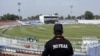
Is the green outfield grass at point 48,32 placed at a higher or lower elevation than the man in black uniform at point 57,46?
lower

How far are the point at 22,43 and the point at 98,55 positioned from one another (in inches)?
714

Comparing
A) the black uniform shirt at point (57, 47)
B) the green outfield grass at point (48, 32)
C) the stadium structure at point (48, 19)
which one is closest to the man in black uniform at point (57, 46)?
the black uniform shirt at point (57, 47)

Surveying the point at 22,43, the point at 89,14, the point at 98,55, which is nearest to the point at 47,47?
the point at 98,55

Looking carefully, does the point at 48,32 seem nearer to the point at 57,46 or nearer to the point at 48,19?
the point at 48,19

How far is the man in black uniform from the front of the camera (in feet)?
19.7

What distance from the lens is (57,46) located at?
6016 mm

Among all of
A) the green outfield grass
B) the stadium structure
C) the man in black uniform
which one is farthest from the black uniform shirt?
the stadium structure

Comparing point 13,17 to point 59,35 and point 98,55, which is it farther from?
point 59,35

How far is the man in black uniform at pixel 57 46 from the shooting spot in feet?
19.7

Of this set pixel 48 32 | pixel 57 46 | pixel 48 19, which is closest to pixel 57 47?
pixel 57 46

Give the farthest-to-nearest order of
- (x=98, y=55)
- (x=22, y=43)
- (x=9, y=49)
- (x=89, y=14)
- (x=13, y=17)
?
(x=89, y=14) → (x=13, y=17) → (x=22, y=43) → (x=9, y=49) → (x=98, y=55)

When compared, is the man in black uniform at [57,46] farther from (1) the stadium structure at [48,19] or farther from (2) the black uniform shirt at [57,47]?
(1) the stadium structure at [48,19]

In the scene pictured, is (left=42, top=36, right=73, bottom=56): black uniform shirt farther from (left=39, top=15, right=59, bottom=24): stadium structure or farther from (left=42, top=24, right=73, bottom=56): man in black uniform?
(left=39, top=15, right=59, bottom=24): stadium structure

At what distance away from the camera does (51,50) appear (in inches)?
238
